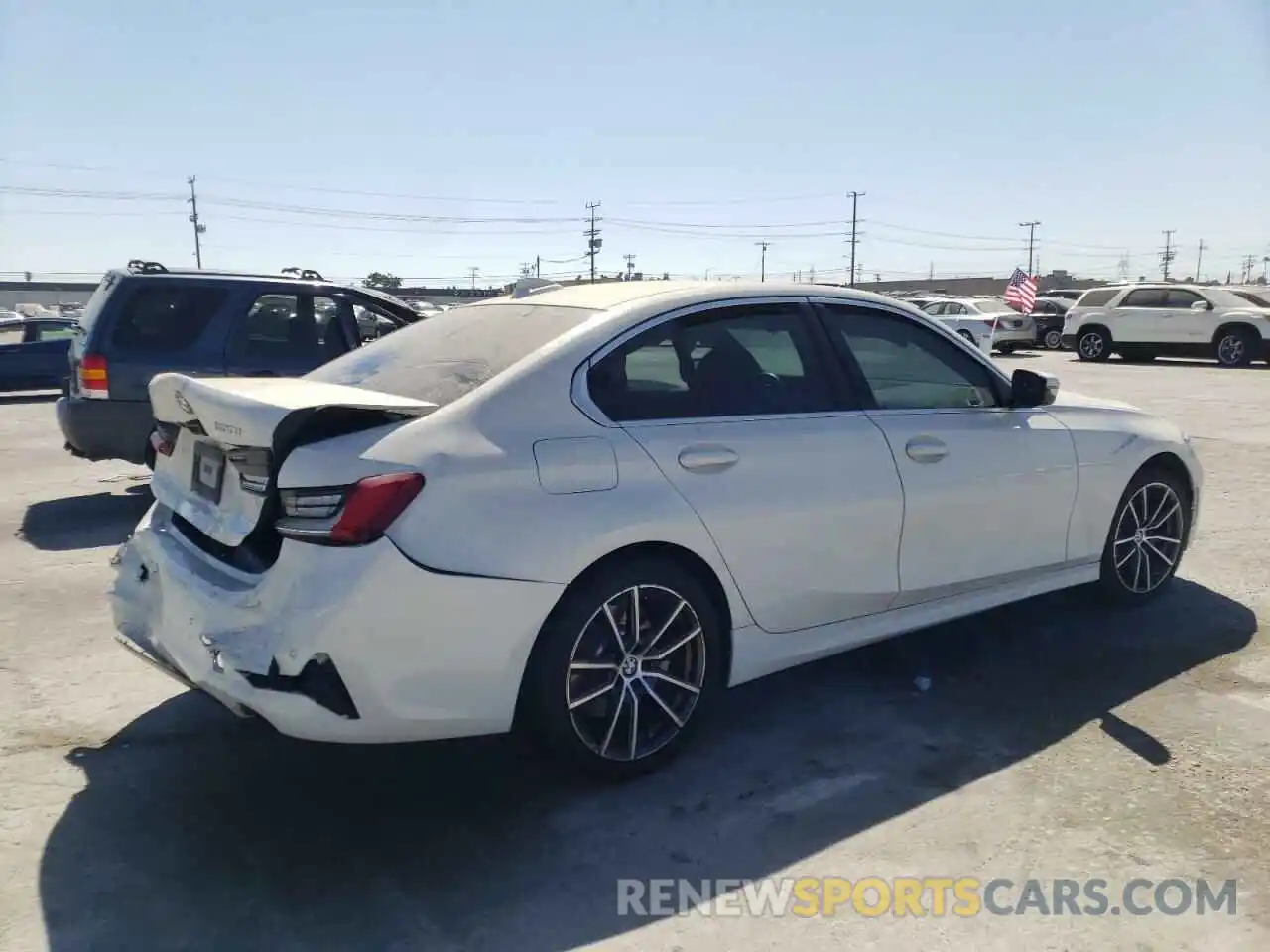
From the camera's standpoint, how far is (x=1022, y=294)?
32.0 meters

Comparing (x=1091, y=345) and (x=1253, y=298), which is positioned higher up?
(x=1253, y=298)

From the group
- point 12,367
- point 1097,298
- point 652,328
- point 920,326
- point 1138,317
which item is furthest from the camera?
point 1097,298

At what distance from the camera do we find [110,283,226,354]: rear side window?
23.9 feet

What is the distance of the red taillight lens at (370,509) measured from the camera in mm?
2875

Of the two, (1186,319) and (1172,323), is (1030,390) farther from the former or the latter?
(1172,323)

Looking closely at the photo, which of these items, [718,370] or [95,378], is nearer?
[718,370]

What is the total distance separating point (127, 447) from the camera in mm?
7242

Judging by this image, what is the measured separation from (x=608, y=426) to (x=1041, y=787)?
1836 millimetres

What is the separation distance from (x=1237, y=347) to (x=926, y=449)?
22131mm

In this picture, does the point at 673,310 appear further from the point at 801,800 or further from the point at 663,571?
the point at 801,800

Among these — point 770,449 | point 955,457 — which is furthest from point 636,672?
point 955,457

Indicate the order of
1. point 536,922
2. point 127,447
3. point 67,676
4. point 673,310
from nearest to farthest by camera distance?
point 536,922, point 673,310, point 67,676, point 127,447

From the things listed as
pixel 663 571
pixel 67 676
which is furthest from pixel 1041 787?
pixel 67 676

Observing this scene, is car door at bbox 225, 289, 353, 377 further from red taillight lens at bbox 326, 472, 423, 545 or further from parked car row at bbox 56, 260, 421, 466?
red taillight lens at bbox 326, 472, 423, 545
